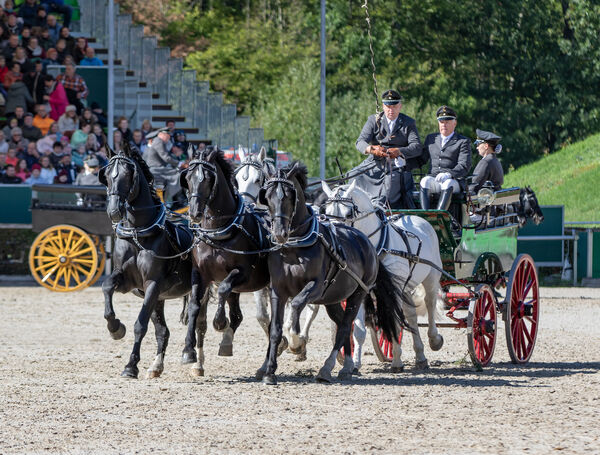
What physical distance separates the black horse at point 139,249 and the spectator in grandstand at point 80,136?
12.3 metres

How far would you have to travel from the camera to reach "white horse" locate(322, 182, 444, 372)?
36.1ft

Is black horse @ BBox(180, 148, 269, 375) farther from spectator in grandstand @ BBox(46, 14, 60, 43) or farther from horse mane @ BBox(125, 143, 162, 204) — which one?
spectator in grandstand @ BBox(46, 14, 60, 43)

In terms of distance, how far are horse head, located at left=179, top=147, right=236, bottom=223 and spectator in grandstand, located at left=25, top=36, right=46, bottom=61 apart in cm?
1500

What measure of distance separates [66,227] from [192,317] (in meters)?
9.42

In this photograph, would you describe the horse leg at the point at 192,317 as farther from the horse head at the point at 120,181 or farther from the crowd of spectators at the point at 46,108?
the crowd of spectators at the point at 46,108

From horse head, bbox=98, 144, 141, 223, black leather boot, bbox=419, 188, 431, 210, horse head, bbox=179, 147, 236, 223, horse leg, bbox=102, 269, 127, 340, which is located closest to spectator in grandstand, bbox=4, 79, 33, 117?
black leather boot, bbox=419, 188, 431, 210

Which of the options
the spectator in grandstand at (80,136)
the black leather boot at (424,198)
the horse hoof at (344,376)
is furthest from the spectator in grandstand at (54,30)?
the horse hoof at (344,376)

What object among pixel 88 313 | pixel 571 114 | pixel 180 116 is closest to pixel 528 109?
pixel 571 114

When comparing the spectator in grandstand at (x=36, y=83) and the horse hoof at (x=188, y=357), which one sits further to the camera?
the spectator in grandstand at (x=36, y=83)

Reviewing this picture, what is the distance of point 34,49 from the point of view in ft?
80.4

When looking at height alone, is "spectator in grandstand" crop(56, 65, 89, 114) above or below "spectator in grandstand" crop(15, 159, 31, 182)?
above

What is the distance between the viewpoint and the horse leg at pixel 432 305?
11602 millimetres

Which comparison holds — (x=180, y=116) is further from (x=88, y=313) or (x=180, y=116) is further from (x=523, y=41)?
(x=523, y=41)

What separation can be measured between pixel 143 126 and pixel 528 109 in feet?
52.1
